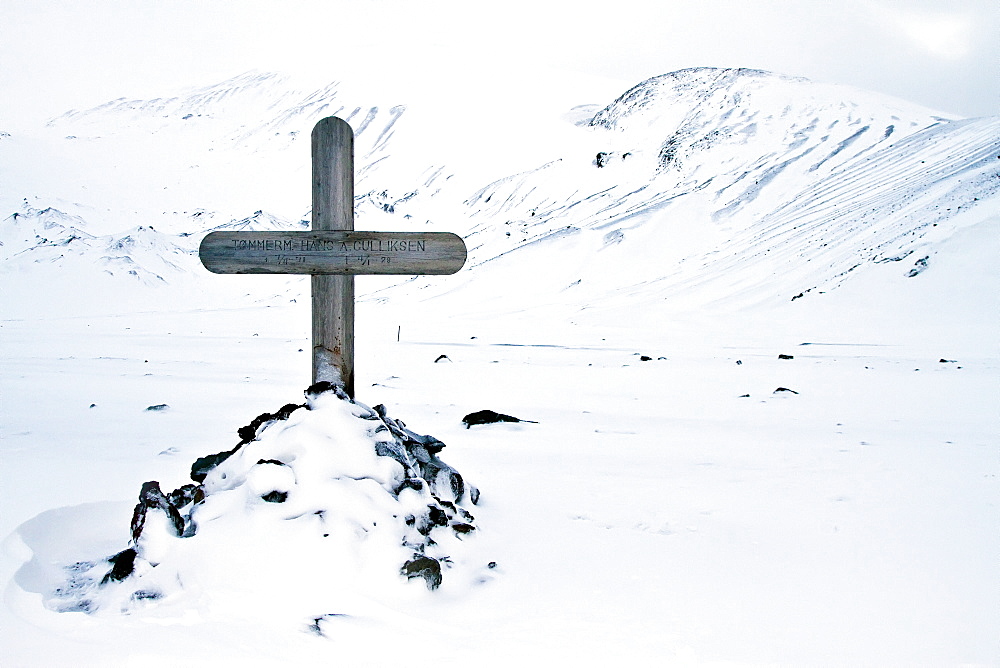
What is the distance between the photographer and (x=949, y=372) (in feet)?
33.1

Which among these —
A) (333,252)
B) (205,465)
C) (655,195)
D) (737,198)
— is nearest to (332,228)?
(333,252)

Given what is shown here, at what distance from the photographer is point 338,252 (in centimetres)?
392

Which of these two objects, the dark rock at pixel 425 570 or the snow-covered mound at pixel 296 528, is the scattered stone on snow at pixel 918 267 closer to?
the snow-covered mound at pixel 296 528

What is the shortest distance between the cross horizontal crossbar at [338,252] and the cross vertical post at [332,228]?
0.11 m

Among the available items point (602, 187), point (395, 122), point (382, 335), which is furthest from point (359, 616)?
point (395, 122)

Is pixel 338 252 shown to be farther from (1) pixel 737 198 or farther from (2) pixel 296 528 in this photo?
(1) pixel 737 198

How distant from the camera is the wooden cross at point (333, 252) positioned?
3.93 meters

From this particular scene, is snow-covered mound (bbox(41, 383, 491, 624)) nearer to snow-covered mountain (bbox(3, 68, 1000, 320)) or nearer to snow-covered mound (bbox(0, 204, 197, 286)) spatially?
snow-covered mountain (bbox(3, 68, 1000, 320))

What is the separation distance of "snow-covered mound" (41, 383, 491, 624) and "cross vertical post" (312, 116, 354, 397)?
0.49m

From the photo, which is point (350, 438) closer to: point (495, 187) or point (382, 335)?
point (382, 335)

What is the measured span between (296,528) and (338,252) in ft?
5.33

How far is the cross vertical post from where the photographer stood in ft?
13.1

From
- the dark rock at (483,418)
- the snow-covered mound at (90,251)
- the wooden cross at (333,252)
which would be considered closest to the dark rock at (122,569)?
the wooden cross at (333,252)

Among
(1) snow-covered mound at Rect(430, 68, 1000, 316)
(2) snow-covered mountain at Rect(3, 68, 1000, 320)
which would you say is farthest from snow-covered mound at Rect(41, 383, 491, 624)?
(1) snow-covered mound at Rect(430, 68, 1000, 316)
